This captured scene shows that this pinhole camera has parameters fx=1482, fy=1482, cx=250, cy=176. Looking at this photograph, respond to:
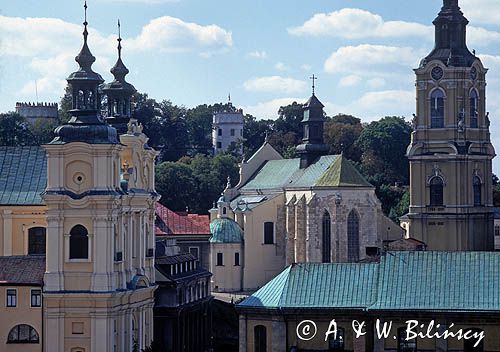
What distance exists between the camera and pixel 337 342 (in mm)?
61969

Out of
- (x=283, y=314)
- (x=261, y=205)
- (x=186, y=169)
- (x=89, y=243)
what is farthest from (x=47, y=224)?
(x=186, y=169)

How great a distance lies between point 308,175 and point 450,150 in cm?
1505

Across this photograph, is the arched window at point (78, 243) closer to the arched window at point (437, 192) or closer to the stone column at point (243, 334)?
the stone column at point (243, 334)

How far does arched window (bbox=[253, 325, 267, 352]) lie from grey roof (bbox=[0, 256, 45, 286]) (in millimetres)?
10464

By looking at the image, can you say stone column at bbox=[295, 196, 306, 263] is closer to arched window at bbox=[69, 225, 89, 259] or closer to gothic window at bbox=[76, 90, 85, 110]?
gothic window at bbox=[76, 90, 85, 110]

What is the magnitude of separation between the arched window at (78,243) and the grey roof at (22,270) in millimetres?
2033

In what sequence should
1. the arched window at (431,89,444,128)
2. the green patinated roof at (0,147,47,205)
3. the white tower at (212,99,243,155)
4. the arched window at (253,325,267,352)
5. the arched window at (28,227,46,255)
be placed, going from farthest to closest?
the white tower at (212,99,243,155) < the arched window at (431,89,444,128) < the green patinated roof at (0,147,47,205) < the arched window at (28,227,46,255) < the arched window at (253,325,267,352)

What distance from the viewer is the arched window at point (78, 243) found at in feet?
218

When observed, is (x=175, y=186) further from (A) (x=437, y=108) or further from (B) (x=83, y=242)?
(B) (x=83, y=242)

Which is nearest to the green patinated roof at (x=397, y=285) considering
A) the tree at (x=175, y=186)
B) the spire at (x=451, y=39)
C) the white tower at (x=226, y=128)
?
the spire at (x=451, y=39)

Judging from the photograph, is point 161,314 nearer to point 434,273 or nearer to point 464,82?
point 434,273

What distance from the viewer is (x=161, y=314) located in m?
76.9

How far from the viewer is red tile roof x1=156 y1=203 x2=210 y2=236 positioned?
104 metres

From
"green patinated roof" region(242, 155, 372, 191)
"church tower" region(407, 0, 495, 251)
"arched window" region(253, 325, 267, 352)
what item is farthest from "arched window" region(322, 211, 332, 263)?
"arched window" region(253, 325, 267, 352)
